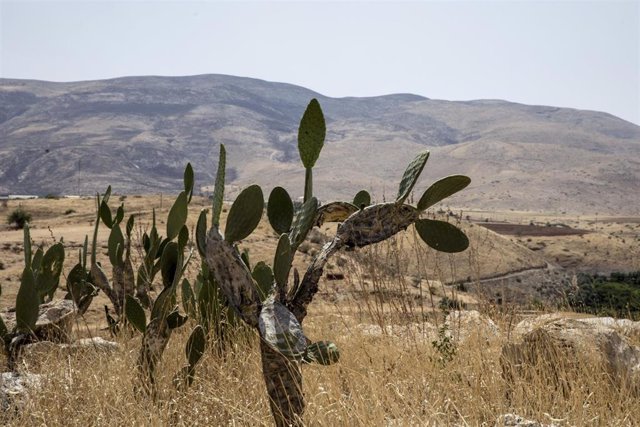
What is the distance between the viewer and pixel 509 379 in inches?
167

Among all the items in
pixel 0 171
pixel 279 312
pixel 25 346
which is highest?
pixel 279 312

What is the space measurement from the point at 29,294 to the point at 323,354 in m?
2.77

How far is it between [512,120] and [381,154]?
7705 centimetres

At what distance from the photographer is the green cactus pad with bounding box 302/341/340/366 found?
359 cm

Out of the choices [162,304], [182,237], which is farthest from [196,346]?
[182,237]

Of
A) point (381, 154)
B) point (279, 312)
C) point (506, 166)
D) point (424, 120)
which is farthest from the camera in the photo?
point (424, 120)

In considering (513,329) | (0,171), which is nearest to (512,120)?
(0,171)

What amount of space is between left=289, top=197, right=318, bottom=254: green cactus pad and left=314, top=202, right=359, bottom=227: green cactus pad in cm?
22

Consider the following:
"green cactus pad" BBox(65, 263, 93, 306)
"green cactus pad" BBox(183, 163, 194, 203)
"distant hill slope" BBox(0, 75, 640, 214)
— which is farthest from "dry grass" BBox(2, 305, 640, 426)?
"distant hill slope" BBox(0, 75, 640, 214)

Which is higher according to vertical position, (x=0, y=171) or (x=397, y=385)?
(x=397, y=385)

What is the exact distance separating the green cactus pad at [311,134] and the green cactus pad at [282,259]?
1.74ft

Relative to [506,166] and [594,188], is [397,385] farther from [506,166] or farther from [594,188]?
[506,166]

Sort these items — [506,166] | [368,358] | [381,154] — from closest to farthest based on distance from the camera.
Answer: [368,358] < [506,166] < [381,154]

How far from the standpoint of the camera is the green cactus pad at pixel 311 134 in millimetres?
3918
